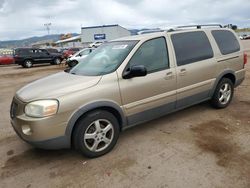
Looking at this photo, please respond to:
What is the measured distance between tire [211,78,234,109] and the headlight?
3.46 m

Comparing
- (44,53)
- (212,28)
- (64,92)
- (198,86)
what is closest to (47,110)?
(64,92)

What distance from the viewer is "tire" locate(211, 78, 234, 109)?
502cm

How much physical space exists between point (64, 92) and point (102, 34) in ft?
178

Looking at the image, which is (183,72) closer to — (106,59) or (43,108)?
(106,59)

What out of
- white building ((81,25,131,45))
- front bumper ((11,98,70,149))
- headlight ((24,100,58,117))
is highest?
white building ((81,25,131,45))

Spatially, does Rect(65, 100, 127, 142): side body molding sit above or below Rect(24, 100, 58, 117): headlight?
below

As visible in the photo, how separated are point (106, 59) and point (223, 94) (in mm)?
2827

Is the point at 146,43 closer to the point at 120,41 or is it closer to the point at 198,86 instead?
the point at 120,41

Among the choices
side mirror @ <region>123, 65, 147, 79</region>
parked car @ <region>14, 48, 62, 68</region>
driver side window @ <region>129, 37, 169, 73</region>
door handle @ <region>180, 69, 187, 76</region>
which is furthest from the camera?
parked car @ <region>14, 48, 62, 68</region>

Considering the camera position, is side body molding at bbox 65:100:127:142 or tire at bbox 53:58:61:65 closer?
side body molding at bbox 65:100:127:142

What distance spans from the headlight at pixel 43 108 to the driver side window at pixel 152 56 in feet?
4.41

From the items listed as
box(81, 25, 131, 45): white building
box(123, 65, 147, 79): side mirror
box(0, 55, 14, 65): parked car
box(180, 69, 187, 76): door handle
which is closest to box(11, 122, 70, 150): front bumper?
box(123, 65, 147, 79): side mirror

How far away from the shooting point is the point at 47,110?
3047 mm

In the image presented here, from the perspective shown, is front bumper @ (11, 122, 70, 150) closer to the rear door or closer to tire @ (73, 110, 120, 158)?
tire @ (73, 110, 120, 158)
